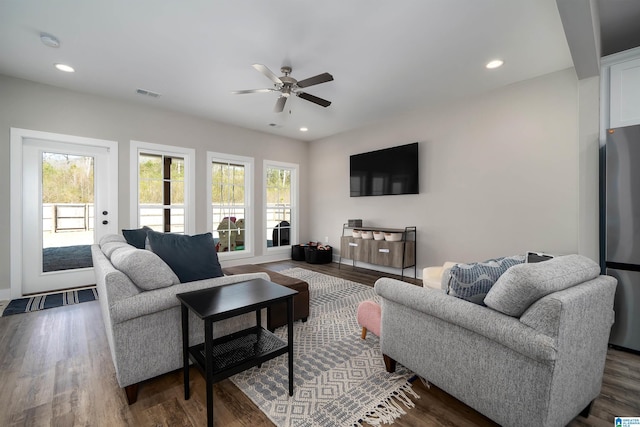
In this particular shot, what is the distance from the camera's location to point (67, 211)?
3816 mm

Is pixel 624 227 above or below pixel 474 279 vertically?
above

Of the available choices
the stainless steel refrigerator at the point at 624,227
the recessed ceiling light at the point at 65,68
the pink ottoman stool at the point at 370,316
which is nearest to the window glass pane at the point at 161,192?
the recessed ceiling light at the point at 65,68

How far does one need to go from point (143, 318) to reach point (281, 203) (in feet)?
15.3

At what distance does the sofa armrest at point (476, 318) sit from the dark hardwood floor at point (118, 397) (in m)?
0.55

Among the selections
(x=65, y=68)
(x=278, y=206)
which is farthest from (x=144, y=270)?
(x=278, y=206)

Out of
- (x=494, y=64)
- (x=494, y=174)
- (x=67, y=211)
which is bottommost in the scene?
(x=67, y=211)

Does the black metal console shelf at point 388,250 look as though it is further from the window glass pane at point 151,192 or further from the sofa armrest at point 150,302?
the window glass pane at point 151,192

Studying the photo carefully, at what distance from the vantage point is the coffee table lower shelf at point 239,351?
145 centimetres

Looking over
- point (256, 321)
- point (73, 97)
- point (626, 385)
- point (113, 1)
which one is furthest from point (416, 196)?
point (73, 97)

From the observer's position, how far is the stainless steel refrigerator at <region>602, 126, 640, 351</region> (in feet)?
7.13

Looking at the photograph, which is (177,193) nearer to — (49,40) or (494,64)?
(49,40)

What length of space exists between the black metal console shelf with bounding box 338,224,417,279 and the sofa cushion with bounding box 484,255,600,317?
294 centimetres

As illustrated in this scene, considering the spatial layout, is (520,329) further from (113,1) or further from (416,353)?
(113,1)

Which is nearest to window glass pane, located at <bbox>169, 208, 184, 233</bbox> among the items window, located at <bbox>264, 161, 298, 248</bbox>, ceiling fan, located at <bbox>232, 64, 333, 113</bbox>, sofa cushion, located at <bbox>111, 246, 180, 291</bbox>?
window, located at <bbox>264, 161, 298, 248</bbox>
